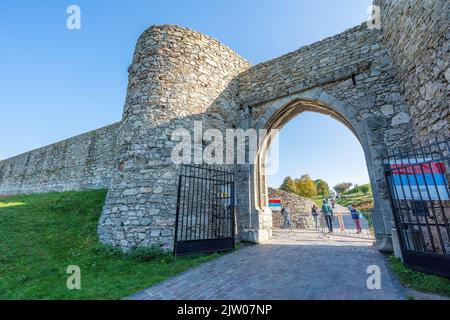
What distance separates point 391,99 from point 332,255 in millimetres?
4074

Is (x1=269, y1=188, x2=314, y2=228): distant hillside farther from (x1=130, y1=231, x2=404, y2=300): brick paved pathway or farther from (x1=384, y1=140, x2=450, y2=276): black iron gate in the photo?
(x1=384, y1=140, x2=450, y2=276): black iron gate

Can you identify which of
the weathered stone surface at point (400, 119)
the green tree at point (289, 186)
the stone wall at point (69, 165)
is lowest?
the weathered stone surface at point (400, 119)

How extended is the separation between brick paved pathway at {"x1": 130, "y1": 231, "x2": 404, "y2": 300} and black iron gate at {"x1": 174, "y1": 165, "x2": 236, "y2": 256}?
555mm

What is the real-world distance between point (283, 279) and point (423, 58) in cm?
487

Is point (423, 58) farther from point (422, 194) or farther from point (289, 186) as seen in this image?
point (289, 186)

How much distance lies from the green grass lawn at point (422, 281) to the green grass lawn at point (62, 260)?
3516mm

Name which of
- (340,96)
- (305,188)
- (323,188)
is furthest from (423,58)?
(323,188)

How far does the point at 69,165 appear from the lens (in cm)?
1406

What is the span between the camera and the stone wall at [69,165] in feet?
40.4

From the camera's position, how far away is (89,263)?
4.48 metres

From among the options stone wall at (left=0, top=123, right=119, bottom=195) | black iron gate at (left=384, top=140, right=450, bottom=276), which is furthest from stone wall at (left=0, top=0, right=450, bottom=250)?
stone wall at (left=0, top=123, right=119, bottom=195)

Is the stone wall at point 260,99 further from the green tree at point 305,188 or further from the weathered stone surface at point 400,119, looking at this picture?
the green tree at point 305,188

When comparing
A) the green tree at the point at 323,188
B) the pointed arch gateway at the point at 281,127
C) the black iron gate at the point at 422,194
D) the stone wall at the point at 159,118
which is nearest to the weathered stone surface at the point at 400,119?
the pointed arch gateway at the point at 281,127
